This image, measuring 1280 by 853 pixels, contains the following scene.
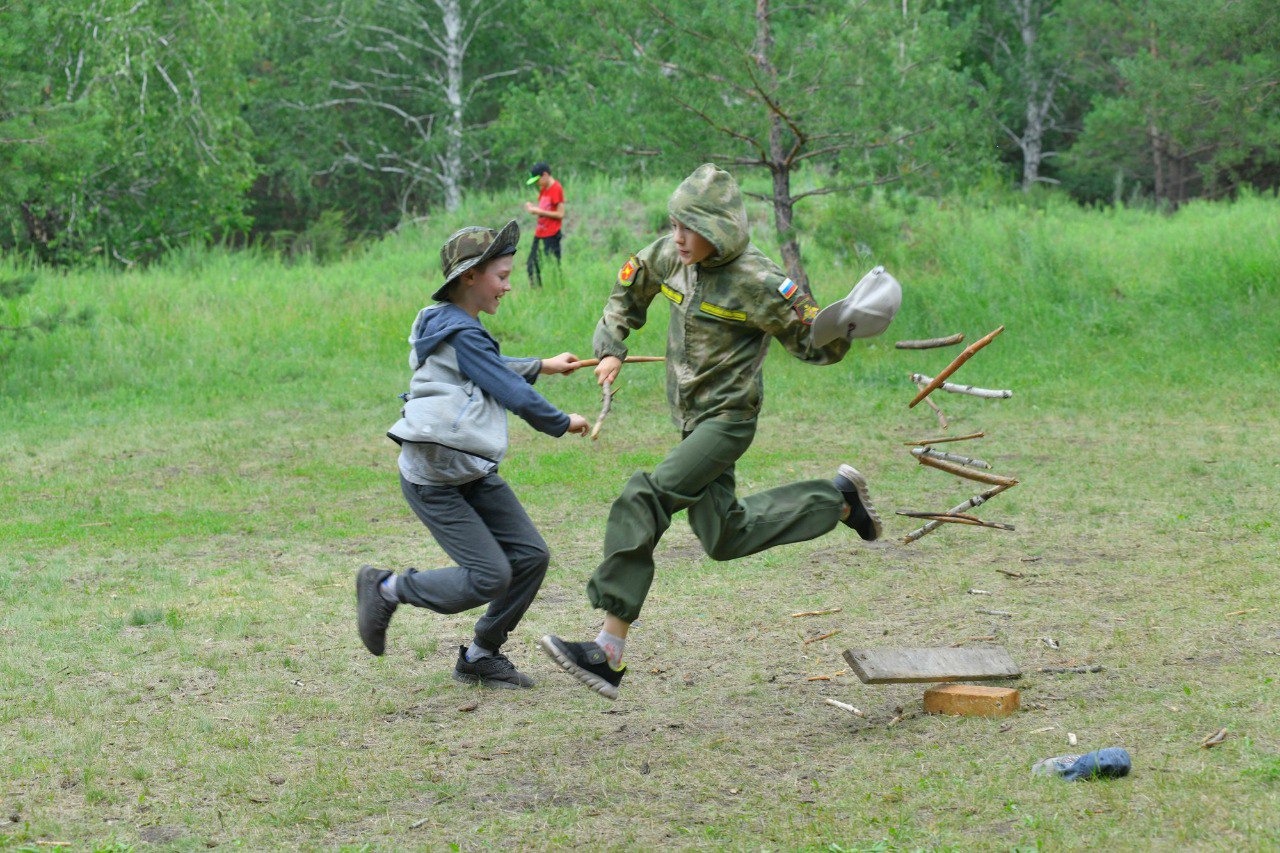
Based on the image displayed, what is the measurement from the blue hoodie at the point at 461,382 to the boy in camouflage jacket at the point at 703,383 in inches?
15.2

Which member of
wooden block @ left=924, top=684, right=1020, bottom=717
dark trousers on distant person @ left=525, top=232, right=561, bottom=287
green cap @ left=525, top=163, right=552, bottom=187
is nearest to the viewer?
wooden block @ left=924, top=684, right=1020, bottom=717

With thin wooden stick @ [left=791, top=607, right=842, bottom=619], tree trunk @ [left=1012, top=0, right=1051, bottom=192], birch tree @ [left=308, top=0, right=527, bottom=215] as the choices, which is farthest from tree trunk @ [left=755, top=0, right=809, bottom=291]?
tree trunk @ [left=1012, top=0, right=1051, bottom=192]

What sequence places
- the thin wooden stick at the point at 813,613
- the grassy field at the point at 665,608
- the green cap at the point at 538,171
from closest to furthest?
1. the grassy field at the point at 665,608
2. the thin wooden stick at the point at 813,613
3. the green cap at the point at 538,171

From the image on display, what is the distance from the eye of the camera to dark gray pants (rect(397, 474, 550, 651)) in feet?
16.3

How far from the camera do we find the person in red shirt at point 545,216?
16.6 metres

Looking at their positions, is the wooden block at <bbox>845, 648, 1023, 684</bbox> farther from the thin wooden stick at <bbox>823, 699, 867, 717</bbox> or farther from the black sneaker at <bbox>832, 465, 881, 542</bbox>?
the black sneaker at <bbox>832, 465, 881, 542</bbox>

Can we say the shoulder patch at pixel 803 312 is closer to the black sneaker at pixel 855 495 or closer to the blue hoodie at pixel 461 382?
the black sneaker at pixel 855 495

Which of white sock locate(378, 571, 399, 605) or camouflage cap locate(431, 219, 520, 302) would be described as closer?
camouflage cap locate(431, 219, 520, 302)

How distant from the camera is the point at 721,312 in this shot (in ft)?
16.1

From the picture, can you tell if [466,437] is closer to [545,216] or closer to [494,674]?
[494,674]

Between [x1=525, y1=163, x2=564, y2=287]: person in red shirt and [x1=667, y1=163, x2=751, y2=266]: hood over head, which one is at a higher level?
[x1=667, y1=163, x2=751, y2=266]: hood over head

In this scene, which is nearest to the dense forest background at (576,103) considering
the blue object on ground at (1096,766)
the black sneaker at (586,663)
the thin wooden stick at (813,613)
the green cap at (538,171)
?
the green cap at (538,171)

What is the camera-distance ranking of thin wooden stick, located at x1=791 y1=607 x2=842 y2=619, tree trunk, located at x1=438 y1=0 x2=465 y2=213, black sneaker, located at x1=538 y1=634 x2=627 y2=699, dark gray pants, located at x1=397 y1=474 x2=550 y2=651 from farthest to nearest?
tree trunk, located at x1=438 y1=0 x2=465 y2=213 < thin wooden stick, located at x1=791 y1=607 x2=842 y2=619 < dark gray pants, located at x1=397 y1=474 x2=550 y2=651 < black sneaker, located at x1=538 y1=634 x2=627 y2=699

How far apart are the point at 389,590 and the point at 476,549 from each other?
0.41m
